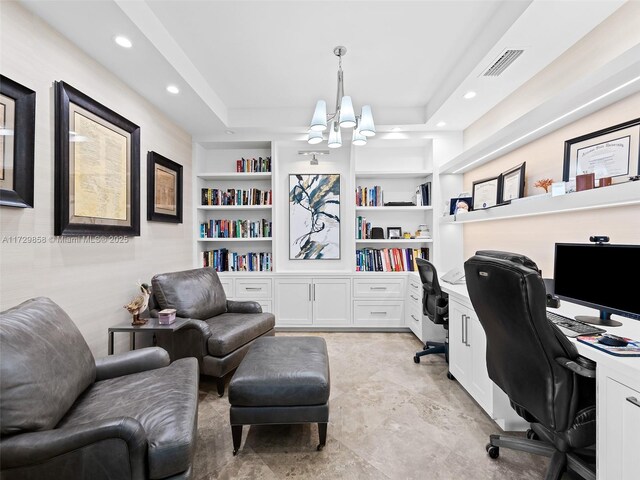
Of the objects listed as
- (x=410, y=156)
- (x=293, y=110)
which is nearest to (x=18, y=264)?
(x=293, y=110)

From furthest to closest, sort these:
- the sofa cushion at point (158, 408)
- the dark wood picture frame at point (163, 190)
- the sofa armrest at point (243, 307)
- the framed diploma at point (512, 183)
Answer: the sofa armrest at point (243, 307) → the dark wood picture frame at point (163, 190) → the framed diploma at point (512, 183) → the sofa cushion at point (158, 408)

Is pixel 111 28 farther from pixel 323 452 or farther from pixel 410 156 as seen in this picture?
pixel 410 156

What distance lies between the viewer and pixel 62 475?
3.28 feet

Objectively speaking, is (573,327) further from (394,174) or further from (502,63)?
(394,174)

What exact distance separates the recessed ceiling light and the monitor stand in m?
3.23

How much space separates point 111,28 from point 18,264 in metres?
1.51

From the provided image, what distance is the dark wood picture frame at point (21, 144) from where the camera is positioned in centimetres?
152

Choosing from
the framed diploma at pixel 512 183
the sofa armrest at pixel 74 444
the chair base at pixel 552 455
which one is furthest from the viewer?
the framed diploma at pixel 512 183

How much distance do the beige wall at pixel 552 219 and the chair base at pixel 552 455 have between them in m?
1.21

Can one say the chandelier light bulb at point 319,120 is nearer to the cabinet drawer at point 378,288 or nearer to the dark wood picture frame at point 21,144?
the dark wood picture frame at point 21,144

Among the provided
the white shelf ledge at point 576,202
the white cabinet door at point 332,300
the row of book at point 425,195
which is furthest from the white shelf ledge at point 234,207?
the white shelf ledge at point 576,202

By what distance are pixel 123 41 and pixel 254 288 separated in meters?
2.68

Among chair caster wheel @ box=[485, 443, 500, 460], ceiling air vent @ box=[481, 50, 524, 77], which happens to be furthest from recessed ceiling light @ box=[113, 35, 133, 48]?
chair caster wheel @ box=[485, 443, 500, 460]

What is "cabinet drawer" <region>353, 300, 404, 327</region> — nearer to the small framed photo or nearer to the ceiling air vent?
the small framed photo
